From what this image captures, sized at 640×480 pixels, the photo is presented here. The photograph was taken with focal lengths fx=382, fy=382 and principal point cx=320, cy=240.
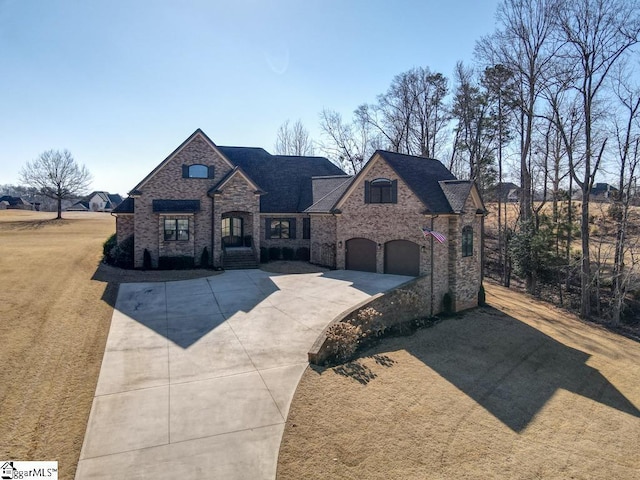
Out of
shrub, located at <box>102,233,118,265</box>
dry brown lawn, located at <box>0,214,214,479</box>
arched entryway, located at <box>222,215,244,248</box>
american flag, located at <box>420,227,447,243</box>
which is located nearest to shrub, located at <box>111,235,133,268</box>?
shrub, located at <box>102,233,118,265</box>

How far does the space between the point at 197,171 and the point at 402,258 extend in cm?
1405

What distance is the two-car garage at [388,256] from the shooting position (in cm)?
2125

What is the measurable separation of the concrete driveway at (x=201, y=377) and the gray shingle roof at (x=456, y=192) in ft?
20.1

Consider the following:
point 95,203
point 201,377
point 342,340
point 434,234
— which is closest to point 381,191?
point 434,234

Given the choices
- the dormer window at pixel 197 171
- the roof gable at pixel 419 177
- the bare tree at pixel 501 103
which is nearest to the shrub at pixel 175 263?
the dormer window at pixel 197 171

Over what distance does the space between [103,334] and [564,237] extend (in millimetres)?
28654

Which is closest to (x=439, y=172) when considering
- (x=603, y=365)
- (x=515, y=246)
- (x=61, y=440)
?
(x=515, y=246)

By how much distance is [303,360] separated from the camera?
462 inches

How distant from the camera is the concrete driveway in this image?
727cm

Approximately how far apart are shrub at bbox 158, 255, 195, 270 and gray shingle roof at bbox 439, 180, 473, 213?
16.0 m

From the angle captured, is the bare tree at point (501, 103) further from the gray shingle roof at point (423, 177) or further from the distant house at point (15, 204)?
the distant house at point (15, 204)

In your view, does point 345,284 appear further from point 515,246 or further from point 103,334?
point 515,246

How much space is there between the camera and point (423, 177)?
23.2 meters

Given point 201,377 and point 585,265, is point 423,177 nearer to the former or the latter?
point 585,265
